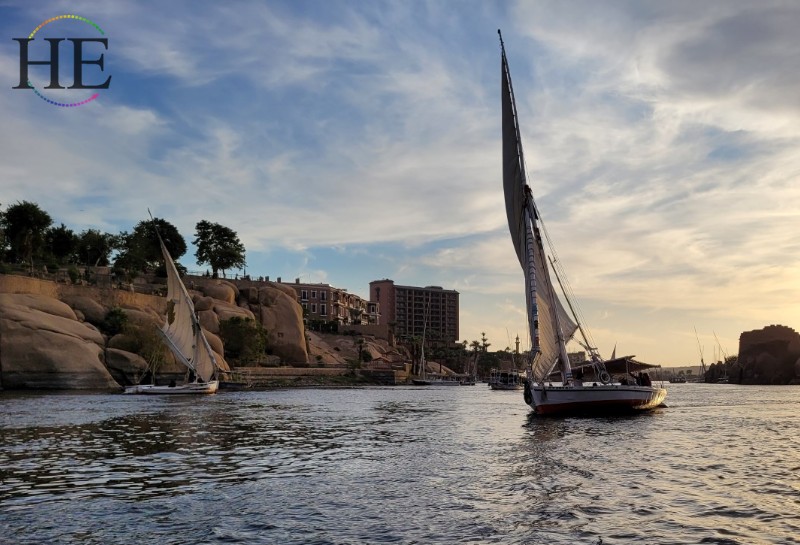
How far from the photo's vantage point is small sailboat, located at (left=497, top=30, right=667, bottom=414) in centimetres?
4566

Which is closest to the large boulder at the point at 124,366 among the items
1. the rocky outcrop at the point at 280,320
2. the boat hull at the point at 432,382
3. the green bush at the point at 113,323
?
the green bush at the point at 113,323

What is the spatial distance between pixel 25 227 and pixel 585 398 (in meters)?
91.9

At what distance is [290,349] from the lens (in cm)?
14838

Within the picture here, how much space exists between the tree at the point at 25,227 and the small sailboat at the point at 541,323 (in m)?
83.0

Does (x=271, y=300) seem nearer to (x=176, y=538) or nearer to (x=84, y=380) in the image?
(x=84, y=380)

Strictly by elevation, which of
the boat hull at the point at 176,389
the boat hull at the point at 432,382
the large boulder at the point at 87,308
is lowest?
the boat hull at the point at 432,382

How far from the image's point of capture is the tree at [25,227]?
103062 millimetres

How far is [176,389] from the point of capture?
80.4 meters

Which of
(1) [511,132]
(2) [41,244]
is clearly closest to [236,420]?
(1) [511,132]

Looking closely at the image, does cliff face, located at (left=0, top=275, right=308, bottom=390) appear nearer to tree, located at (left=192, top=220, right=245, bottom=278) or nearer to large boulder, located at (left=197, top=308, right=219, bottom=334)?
large boulder, located at (left=197, top=308, right=219, bottom=334)

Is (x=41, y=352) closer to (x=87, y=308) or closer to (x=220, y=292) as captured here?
(x=87, y=308)

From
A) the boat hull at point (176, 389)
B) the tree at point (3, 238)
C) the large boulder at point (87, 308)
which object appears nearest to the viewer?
the boat hull at point (176, 389)

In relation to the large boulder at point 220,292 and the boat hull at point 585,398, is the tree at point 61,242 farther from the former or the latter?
the boat hull at point 585,398

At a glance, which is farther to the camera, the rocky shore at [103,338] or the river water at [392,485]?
the rocky shore at [103,338]
